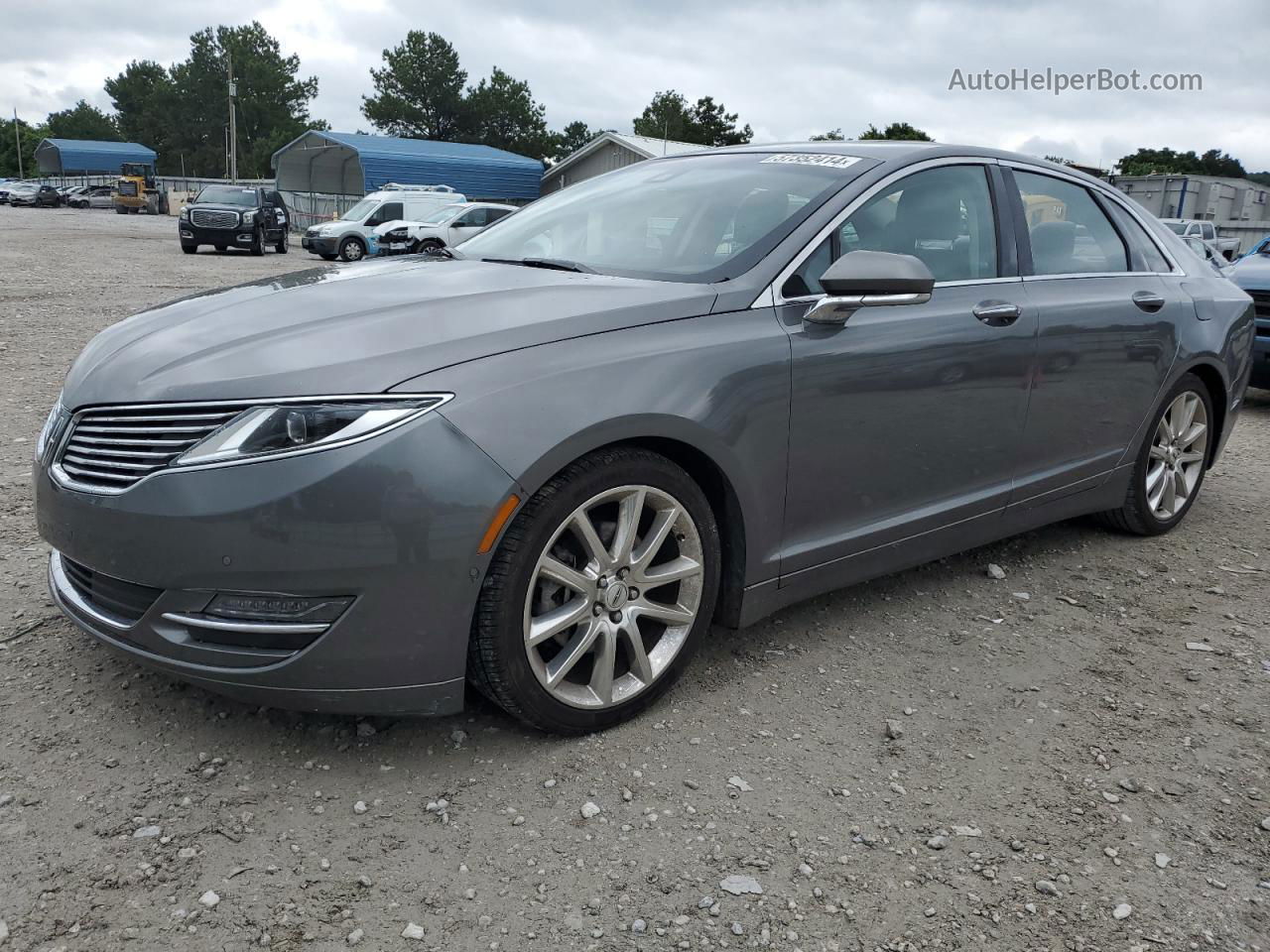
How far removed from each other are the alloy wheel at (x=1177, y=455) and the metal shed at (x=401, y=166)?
1494 inches

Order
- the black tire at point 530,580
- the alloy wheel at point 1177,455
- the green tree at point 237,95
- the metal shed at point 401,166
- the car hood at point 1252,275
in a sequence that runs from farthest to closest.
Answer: the green tree at point 237,95
the metal shed at point 401,166
the car hood at point 1252,275
the alloy wheel at point 1177,455
the black tire at point 530,580

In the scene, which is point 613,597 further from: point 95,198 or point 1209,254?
point 95,198

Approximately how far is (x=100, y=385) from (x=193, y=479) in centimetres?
55

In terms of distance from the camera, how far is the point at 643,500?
8.95ft

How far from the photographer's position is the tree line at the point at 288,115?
2793 inches

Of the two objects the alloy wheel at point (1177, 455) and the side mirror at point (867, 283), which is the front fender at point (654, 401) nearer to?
the side mirror at point (867, 283)

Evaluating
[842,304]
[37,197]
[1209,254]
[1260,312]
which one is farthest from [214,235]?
[37,197]

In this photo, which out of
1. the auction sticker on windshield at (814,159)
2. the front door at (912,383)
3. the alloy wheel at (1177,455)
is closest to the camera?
the front door at (912,383)

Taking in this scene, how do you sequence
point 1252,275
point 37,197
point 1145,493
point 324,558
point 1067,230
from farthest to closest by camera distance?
point 37,197, point 1252,275, point 1145,493, point 1067,230, point 324,558

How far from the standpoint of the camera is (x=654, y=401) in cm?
264

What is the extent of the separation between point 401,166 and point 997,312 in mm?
39454

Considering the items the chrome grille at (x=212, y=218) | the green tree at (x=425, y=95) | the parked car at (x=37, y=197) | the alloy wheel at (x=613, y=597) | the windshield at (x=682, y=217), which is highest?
the green tree at (x=425, y=95)

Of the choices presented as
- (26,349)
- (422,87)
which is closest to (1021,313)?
(26,349)

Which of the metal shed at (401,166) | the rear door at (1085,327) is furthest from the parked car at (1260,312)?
the metal shed at (401,166)
